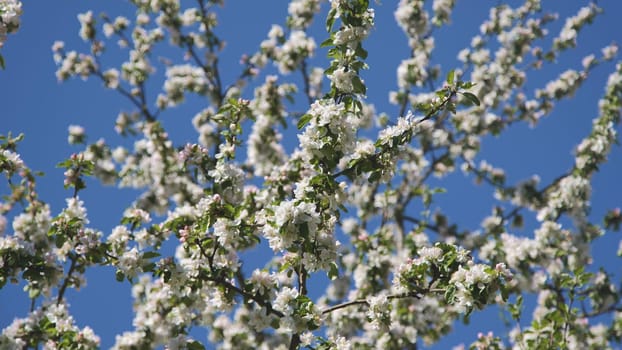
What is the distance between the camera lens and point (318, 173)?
11.1 ft

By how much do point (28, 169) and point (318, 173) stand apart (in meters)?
2.76

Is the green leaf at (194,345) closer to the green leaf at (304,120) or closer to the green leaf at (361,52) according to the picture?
the green leaf at (304,120)

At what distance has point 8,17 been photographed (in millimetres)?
4188

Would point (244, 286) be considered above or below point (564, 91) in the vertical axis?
below

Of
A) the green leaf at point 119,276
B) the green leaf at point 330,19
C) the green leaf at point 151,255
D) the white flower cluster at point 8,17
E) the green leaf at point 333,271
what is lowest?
the green leaf at point 333,271

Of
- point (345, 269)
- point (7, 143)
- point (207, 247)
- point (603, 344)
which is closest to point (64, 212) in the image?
point (7, 143)

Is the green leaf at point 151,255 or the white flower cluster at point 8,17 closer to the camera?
the green leaf at point 151,255

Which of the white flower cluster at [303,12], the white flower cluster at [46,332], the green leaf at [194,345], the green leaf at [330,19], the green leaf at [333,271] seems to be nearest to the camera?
the green leaf at [333,271]

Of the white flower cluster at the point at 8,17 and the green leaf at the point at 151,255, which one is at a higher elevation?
the white flower cluster at the point at 8,17

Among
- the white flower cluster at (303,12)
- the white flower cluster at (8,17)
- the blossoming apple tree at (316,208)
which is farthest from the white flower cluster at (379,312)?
the white flower cluster at (303,12)

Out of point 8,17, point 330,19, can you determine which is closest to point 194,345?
point 330,19

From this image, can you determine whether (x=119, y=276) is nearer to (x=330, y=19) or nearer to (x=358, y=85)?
(x=358, y=85)

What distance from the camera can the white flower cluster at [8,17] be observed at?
416 cm

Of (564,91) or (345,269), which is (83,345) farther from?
(564,91)
